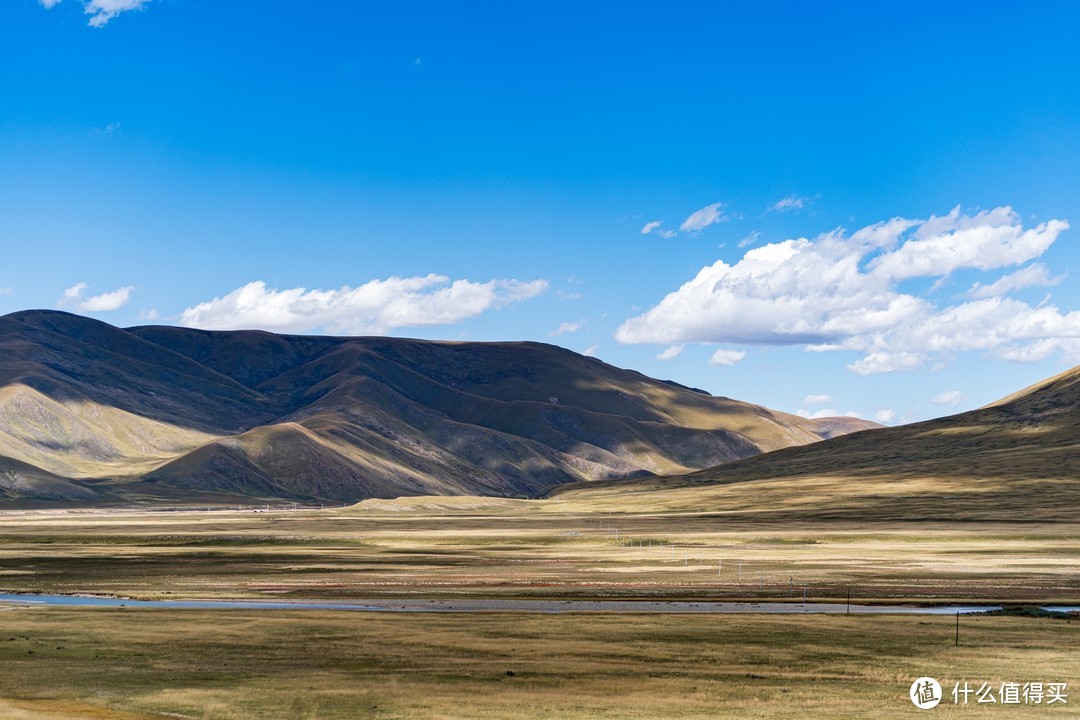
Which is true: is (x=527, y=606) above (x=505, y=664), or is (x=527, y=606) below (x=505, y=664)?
below

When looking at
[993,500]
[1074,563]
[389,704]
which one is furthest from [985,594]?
[993,500]

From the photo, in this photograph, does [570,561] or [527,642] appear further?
[570,561]

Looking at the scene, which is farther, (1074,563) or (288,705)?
(1074,563)

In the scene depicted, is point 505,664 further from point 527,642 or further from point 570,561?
point 570,561

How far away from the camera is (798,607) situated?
71875 millimetres

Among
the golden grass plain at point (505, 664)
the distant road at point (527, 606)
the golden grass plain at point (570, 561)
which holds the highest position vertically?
the golden grass plain at point (505, 664)

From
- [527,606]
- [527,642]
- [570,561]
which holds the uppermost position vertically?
[527,642]

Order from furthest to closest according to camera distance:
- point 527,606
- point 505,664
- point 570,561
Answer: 1. point 570,561
2. point 527,606
3. point 505,664

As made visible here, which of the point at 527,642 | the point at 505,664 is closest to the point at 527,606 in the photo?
the point at 527,642

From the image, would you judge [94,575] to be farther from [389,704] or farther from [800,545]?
[800,545]

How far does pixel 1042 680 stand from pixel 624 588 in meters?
42.7

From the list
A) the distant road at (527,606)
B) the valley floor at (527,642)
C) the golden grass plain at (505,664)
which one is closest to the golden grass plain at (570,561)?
the valley floor at (527,642)

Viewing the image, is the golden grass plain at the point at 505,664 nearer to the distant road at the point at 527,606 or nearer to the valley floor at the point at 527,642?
the valley floor at the point at 527,642

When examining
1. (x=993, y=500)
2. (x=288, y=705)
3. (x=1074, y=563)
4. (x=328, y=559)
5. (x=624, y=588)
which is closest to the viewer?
(x=288, y=705)
